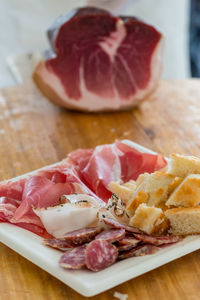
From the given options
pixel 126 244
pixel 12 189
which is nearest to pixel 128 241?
Result: pixel 126 244

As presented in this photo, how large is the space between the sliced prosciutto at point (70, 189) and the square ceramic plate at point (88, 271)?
0.19 ft

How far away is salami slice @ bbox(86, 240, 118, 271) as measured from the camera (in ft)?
3.74

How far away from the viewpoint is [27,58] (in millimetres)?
3100

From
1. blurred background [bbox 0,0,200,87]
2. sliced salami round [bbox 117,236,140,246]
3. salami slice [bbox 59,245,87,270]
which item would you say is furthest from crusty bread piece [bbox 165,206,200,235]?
blurred background [bbox 0,0,200,87]

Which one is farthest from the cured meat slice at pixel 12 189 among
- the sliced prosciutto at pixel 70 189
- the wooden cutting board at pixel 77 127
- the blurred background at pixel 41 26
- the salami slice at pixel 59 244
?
the blurred background at pixel 41 26

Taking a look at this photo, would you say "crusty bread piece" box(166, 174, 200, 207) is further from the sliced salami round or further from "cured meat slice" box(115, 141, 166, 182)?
"cured meat slice" box(115, 141, 166, 182)

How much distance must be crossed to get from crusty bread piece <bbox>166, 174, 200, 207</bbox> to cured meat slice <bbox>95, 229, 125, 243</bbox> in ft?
0.58

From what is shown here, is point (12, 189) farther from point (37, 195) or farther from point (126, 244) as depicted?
point (126, 244)

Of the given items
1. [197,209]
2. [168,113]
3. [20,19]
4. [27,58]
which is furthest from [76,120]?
[20,19]

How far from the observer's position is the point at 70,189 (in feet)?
4.87

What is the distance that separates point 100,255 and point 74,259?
0.06 m

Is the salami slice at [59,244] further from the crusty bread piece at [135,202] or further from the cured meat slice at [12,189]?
the cured meat slice at [12,189]

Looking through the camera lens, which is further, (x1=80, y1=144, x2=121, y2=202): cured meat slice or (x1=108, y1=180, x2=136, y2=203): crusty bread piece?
(x1=80, y1=144, x2=121, y2=202): cured meat slice

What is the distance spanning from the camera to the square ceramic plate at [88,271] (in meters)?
1.12
